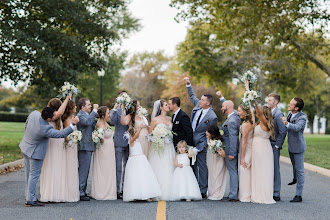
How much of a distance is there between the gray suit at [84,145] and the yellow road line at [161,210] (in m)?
1.73

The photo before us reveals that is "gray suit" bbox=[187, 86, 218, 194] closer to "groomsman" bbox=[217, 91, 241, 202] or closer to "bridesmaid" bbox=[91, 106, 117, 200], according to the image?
"groomsman" bbox=[217, 91, 241, 202]

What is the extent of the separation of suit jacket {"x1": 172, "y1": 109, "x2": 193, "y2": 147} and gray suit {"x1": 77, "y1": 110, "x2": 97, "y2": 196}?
175 centimetres

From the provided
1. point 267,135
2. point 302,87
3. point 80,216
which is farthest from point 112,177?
point 302,87

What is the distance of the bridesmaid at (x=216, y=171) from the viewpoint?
10.1m

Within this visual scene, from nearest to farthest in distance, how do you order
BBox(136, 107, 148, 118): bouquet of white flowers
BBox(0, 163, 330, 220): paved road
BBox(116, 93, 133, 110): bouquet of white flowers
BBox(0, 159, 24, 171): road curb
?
BBox(0, 163, 330, 220): paved road < BBox(116, 93, 133, 110): bouquet of white flowers < BBox(136, 107, 148, 118): bouquet of white flowers < BBox(0, 159, 24, 171): road curb

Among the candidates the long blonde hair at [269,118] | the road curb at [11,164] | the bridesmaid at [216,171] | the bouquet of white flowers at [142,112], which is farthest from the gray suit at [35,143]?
the road curb at [11,164]

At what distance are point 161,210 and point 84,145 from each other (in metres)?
2.42

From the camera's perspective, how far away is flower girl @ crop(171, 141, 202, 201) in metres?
9.74

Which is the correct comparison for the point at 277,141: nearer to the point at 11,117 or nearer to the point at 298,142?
the point at 298,142

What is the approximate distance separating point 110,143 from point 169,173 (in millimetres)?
1427

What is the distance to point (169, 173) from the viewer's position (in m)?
10.1

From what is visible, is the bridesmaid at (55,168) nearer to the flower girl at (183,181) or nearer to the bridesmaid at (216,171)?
the flower girl at (183,181)

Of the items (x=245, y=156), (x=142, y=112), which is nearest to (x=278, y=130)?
(x=245, y=156)

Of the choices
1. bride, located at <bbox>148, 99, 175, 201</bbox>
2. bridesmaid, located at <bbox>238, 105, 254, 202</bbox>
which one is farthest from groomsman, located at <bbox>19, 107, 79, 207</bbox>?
bridesmaid, located at <bbox>238, 105, 254, 202</bbox>
